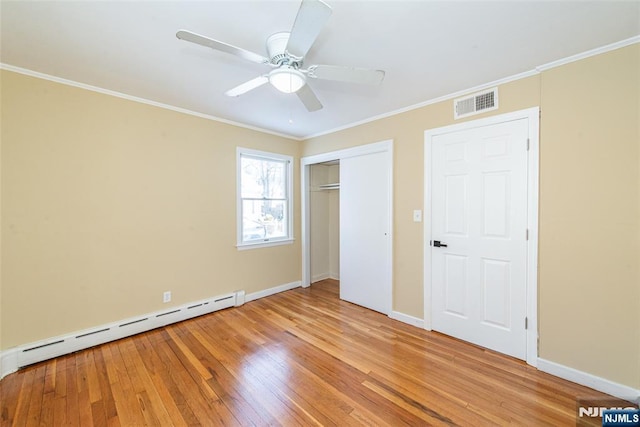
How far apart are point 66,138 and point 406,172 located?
11.3ft

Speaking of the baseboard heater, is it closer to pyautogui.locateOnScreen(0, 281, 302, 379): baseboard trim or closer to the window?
pyautogui.locateOnScreen(0, 281, 302, 379): baseboard trim

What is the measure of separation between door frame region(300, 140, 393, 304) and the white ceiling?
0.81m

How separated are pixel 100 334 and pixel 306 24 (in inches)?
129

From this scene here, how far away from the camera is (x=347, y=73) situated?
5.61ft

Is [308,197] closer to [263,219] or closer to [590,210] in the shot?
[263,219]

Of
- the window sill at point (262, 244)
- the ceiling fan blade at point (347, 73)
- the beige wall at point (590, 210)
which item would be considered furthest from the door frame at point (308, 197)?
the ceiling fan blade at point (347, 73)

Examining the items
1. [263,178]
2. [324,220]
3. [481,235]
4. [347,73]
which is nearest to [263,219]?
[263,178]

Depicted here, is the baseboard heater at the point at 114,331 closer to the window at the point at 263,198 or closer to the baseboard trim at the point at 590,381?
the window at the point at 263,198

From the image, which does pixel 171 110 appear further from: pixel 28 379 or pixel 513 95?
pixel 513 95

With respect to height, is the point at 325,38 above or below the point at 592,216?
above

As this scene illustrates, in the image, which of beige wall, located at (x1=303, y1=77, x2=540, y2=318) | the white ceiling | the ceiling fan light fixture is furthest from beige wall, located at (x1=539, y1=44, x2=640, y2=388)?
the ceiling fan light fixture

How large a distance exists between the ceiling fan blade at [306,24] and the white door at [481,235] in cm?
191

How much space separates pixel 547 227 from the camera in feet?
7.11

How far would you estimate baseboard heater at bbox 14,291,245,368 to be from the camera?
2.26m
